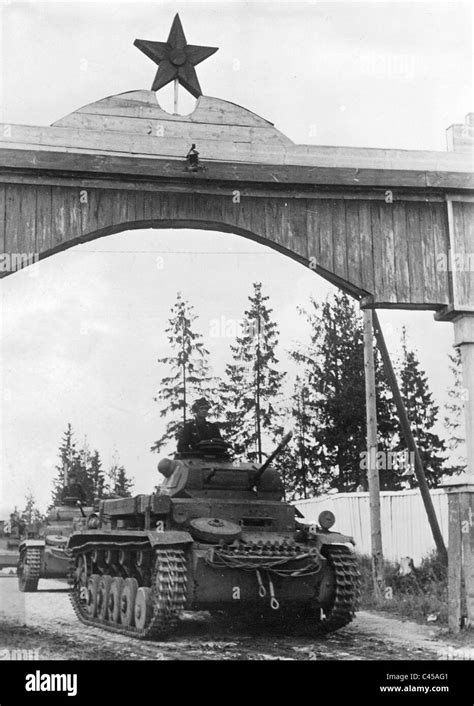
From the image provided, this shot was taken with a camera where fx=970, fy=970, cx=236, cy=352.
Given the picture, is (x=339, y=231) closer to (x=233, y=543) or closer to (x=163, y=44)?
(x=163, y=44)

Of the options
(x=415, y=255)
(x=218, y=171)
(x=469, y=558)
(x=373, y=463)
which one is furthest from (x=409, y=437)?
(x=218, y=171)

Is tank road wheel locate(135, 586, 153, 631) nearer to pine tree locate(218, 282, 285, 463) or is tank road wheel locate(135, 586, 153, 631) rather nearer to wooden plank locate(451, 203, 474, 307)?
wooden plank locate(451, 203, 474, 307)

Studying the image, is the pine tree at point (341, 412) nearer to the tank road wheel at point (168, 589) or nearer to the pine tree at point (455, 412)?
the pine tree at point (455, 412)

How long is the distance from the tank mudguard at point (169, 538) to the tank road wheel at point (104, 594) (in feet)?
6.89

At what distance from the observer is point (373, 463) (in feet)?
53.2

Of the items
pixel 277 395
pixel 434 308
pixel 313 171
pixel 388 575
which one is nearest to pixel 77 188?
pixel 313 171

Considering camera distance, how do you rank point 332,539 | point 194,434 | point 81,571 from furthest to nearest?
point 81,571
point 194,434
point 332,539

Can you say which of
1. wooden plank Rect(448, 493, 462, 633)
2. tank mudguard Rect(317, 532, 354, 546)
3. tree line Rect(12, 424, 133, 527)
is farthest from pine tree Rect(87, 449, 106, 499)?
wooden plank Rect(448, 493, 462, 633)

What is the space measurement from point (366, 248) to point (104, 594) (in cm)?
630

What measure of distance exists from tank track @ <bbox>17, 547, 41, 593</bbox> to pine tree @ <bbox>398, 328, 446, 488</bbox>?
63.2 feet

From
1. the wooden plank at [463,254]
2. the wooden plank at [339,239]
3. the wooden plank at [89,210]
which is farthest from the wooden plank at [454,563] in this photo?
the wooden plank at [89,210]

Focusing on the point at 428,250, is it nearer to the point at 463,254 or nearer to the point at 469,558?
the point at 463,254

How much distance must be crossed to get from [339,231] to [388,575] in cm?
863

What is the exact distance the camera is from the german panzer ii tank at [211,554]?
11.5 meters
